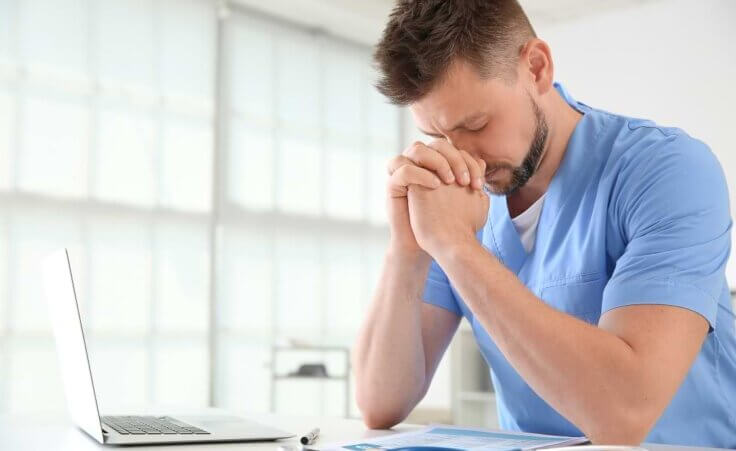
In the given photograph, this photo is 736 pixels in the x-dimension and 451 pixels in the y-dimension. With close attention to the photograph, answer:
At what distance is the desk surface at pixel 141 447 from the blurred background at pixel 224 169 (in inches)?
118

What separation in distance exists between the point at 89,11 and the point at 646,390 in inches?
162

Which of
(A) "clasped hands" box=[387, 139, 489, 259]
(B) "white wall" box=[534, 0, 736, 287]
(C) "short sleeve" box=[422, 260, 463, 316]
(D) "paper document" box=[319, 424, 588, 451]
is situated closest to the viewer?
(D) "paper document" box=[319, 424, 588, 451]

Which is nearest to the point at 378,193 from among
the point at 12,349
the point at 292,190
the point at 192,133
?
the point at 292,190

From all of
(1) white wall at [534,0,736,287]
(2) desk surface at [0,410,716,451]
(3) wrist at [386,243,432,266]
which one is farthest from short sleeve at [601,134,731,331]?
(1) white wall at [534,0,736,287]

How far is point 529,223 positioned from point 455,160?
221 mm

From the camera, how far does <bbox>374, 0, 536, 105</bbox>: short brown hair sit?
50.5 inches

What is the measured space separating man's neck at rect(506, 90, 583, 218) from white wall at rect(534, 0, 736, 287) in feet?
9.79

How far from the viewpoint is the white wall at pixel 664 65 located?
14.2ft

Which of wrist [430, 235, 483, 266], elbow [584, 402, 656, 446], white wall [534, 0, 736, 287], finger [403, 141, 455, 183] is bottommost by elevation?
elbow [584, 402, 656, 446]

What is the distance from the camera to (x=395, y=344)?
1379 mm

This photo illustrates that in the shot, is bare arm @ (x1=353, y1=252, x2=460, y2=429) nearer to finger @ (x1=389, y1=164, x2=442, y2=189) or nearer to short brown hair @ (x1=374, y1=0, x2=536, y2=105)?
finger @ (x1=389, y1=164, x2=442, y2=189)

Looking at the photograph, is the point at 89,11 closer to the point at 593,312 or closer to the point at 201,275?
the point at 201,275

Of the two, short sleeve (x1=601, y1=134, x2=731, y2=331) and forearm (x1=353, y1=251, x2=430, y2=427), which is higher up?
short sleeve (x1=601, y1=134, x2=731, y2=331)

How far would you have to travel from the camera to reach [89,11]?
14.6 ft
